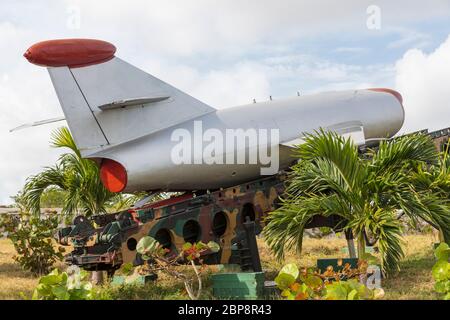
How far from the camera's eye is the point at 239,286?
6.99 meters

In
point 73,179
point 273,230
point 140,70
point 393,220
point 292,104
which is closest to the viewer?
point 393,220

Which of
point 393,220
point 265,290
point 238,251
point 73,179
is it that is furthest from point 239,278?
point 73,179

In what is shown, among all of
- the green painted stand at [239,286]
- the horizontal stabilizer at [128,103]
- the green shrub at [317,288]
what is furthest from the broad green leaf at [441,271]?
the horizontal stabilizer at [128,103]

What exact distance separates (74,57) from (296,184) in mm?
3717

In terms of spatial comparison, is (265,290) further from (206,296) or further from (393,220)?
(393,220)

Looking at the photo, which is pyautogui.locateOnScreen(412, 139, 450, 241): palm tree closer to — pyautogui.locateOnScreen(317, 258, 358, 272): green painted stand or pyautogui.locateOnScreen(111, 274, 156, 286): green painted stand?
pyautogui.locateOnScreen(317, 258, 358, 272): green painted stand

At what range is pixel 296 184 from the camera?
8.00m

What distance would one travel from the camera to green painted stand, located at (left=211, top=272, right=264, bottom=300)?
269 inches

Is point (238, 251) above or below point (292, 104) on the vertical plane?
below

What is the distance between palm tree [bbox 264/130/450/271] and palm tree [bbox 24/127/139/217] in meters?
4.49

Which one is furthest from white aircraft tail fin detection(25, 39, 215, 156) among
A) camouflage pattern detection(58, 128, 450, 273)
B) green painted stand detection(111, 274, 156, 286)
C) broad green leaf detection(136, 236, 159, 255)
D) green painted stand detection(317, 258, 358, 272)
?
green painted stand detection(317, 258, 358, 272)

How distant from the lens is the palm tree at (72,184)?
1068 cm

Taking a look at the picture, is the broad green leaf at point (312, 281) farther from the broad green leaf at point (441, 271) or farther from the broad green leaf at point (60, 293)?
the broad green leaf at point (60, 293)

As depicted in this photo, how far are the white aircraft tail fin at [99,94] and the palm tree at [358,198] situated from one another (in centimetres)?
234
